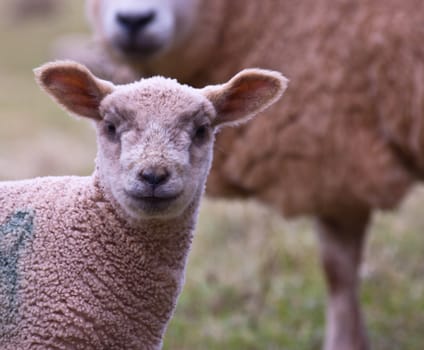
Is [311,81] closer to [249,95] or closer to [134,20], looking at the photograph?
Result: [134,20]

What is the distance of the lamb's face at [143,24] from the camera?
16.0ft

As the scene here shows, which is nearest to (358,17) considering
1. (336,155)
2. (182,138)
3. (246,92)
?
(336,155)

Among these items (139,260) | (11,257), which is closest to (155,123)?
(139,260)

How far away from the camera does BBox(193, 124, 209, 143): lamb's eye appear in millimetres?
3119

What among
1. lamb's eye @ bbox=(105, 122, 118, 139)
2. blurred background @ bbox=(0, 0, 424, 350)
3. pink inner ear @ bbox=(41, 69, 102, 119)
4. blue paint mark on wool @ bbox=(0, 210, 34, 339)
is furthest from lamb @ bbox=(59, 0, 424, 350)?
blue paint mark on wool @ bbox=(0, 210, 34, 339)

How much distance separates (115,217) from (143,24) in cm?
A: 192

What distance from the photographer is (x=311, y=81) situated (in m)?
5.14

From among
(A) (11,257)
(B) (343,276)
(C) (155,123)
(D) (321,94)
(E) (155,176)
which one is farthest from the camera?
(B) (343,276)

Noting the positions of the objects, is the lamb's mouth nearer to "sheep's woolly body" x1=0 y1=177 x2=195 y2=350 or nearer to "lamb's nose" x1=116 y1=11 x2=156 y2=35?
"sheep's woolly body" x1=0 y1=177 x2=195 y2=350

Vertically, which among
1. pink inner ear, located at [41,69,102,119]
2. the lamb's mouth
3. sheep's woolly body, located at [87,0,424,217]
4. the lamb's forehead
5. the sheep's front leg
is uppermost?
the lamb's forehead

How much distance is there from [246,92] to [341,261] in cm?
264

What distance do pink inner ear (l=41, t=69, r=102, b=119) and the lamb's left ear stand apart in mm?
377

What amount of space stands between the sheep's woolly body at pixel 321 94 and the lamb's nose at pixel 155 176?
2.33m

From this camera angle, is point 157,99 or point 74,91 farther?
point 74,91
